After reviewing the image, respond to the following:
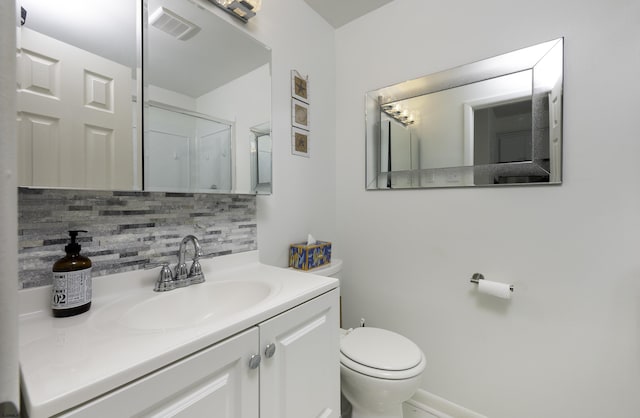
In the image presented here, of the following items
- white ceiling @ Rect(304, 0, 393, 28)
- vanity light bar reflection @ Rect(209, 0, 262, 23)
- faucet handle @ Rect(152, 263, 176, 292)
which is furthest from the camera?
white ceiling @ Rect(304, 0, 393, 28)

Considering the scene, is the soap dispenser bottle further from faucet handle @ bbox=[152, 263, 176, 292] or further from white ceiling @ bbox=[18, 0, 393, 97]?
white ceiling @ bbox=[18, 0, 393, 97]

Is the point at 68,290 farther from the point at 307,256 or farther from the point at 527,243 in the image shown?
the point at 527,243

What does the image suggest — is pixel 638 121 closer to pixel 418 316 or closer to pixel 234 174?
pixel 418 316

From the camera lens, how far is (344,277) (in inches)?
72.3

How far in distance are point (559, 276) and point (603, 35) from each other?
3.34 ft

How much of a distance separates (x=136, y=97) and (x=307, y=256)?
3.26 feet

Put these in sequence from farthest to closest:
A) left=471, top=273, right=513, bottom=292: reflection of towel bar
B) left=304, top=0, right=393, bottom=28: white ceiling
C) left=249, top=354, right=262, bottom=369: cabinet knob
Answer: left=304, top=0, right=393, bottom=28: white ceiling < left=471, top=273, right=513, bottom=292: reflection of towel bar < left=249, top=354, right=262, bottom=369: cabinet knob

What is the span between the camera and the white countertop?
42cm

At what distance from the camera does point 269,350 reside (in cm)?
71

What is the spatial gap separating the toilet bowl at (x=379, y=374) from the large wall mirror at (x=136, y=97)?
88cm

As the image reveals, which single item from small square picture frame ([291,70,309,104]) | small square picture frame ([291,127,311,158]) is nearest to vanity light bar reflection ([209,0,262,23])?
small square picture frame ([291,70,309,104])

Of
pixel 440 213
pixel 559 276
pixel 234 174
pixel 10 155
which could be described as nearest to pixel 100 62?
A: pixel 234 174

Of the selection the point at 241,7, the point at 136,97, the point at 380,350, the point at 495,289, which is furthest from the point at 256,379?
the point at 241,7

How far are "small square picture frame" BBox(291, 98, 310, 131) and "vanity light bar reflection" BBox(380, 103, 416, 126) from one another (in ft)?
1.60
